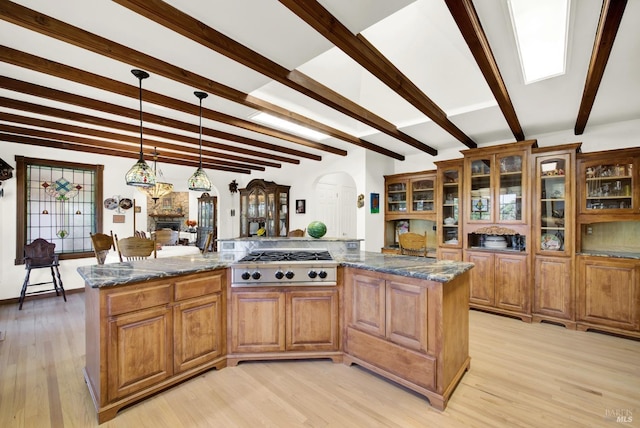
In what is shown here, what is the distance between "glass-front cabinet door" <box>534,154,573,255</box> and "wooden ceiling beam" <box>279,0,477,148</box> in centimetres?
182

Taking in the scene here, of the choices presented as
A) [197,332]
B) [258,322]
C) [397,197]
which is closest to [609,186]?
[397,197]

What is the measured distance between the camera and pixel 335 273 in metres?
2.51

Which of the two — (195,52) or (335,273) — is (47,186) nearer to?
(195,52)

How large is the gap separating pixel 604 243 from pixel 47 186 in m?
8.32

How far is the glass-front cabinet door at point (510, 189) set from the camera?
371 cm

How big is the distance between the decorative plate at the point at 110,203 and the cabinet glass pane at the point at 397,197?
517 cm

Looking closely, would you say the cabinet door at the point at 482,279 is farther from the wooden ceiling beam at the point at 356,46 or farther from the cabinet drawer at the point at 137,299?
the cabinet drawer at the point at 137,299

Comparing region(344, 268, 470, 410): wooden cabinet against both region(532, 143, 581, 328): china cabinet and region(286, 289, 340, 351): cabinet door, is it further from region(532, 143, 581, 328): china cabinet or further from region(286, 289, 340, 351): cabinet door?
A: region(532, 143, 581, 328): china cabinet

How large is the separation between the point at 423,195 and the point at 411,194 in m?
0.20

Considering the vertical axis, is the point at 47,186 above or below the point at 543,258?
above

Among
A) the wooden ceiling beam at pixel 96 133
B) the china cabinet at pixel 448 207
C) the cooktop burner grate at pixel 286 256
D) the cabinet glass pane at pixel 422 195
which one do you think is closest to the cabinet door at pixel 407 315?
the cooktop burner grate at pixel 286 256

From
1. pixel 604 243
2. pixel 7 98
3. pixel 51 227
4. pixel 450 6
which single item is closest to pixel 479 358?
pixel 604 243

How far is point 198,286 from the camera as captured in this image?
2.27m

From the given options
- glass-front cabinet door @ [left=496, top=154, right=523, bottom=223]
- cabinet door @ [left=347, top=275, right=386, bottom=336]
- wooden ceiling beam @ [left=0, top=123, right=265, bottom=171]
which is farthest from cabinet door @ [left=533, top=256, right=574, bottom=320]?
wooden ceiling beam @ [left=0, top=123, right=265, bottom=171]
